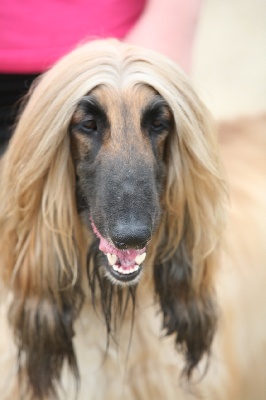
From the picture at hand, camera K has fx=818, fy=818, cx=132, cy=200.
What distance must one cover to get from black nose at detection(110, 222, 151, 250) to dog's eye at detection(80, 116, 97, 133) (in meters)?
0.22

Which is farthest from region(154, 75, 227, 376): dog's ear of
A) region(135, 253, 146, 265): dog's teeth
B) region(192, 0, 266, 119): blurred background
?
region(192, 0, 266, 119): blurred background

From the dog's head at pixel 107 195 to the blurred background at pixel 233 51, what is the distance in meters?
1.39

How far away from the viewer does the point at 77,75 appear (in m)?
1.61

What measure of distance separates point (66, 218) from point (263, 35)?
7.86 ft

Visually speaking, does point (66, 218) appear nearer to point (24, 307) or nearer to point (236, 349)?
point (24, 307)

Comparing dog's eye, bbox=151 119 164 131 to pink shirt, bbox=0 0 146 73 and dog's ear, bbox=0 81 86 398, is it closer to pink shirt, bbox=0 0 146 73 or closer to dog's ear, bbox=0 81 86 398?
dog's ear, bbox=0 81 86 398

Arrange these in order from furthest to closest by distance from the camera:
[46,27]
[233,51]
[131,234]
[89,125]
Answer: [233,51]
[46,27]
[89,125]
[131,234]

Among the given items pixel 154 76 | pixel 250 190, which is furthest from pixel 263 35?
pixel 154 76

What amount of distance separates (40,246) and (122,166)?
0.30m

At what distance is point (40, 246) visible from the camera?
5.67 ft

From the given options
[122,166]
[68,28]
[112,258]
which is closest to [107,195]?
[122,166]

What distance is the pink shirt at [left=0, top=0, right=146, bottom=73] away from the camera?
6.20 feet

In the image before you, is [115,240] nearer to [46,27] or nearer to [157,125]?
[157,125]

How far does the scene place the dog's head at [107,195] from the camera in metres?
1.56
